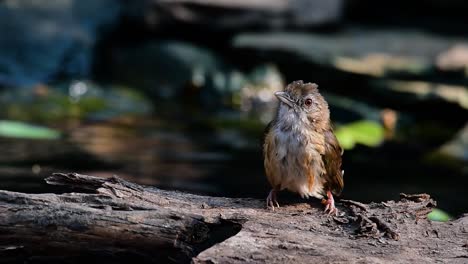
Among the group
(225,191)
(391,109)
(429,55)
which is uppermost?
(429,55)

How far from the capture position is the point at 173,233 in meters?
3.63

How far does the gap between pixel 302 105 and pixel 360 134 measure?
18.2 ft

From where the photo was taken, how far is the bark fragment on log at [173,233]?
141 inches

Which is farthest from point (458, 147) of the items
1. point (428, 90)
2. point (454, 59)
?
point (454, 59)

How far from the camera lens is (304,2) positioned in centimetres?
1324

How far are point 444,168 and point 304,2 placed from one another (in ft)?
16.8

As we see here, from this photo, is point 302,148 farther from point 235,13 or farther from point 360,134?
point 235,13

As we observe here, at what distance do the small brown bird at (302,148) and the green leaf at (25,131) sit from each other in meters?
5.12

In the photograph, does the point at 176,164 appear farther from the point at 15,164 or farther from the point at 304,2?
the point at 304,2

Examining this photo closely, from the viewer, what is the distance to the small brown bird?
4418mm

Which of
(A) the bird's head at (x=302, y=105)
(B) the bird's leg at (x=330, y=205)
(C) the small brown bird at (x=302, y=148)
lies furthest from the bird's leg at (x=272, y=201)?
(A) the bird's head at (x=302, y=105)

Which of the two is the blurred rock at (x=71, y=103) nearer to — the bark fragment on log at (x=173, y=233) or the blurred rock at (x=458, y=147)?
the blurred rock at (x=458, y=147)

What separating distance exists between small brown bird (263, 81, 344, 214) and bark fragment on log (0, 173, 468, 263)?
51 cm

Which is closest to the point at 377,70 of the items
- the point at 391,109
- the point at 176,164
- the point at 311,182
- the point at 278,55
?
the point at 391,109
